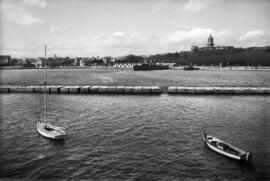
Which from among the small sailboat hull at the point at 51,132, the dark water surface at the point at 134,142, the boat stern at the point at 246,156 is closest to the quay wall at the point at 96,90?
the dark water surface at the point at 134,142

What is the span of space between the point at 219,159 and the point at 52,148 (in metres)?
20.3

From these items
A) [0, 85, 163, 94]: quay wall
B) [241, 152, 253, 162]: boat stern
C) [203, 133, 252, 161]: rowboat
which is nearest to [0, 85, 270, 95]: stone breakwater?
[0, 85, 163, 94]: quay wall

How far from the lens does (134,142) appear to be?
3153cm

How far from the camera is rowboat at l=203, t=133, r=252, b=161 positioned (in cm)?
2539

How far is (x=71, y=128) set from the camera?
3747cm

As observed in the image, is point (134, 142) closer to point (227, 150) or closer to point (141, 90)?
point (227, 150)

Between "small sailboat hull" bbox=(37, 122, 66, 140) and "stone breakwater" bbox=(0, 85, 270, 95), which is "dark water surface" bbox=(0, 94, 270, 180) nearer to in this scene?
"small sailboat hull" bbox=(37, 122, 66, 140)

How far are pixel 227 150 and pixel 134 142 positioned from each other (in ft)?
38.2

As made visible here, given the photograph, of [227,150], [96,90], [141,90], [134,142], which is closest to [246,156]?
[227,150]

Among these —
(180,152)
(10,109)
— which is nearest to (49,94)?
(10,109)

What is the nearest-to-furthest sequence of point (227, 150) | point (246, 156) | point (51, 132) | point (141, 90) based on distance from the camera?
point (246, 156) → point (227, 150) → point (51, 132) → point (141, 90)

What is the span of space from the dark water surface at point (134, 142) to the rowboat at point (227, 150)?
0.64m

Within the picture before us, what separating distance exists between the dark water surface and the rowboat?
25.1 inches

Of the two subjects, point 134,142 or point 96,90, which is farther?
point 96,90
